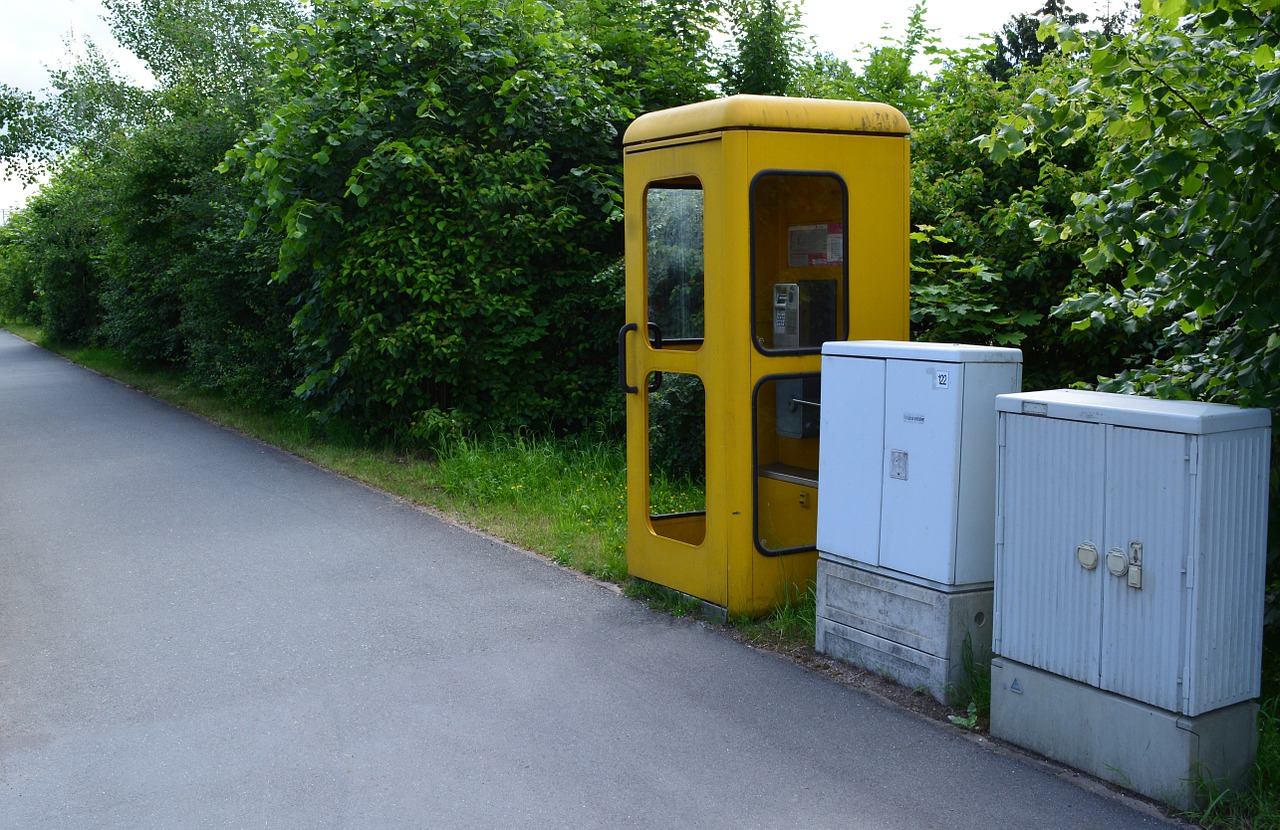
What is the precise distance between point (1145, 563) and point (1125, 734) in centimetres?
56

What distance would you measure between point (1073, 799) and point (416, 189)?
7805 millimetres

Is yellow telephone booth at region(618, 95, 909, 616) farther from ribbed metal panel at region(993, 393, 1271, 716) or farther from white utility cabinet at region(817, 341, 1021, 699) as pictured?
ribbed metal panel at region(993, 393, 1271, 716)

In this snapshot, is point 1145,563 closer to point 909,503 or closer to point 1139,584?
point 1139,584

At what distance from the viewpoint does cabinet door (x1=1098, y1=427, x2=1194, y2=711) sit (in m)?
3.59

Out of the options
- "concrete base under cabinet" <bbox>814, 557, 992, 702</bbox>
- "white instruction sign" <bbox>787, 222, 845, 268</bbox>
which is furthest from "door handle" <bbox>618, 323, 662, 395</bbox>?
"concrete base under cabinet" <bbox>814, 557, 992, 702</bbox>


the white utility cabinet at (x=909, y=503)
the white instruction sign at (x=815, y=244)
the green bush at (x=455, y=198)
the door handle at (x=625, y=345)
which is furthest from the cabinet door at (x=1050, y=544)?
the green bush at (x=455, y=198)

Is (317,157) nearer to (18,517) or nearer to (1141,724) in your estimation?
(18,517)

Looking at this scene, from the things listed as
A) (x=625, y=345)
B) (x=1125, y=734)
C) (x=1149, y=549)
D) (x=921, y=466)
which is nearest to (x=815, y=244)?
(x=625, y=345)

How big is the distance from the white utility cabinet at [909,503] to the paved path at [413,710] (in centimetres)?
30

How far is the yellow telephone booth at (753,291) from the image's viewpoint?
543cm

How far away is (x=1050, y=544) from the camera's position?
4.01 m

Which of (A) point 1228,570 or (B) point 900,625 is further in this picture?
(B) point 900,625

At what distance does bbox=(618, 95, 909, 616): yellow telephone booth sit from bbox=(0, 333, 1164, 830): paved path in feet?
1.86

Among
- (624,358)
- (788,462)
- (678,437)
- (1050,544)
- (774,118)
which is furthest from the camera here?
(678,437)
